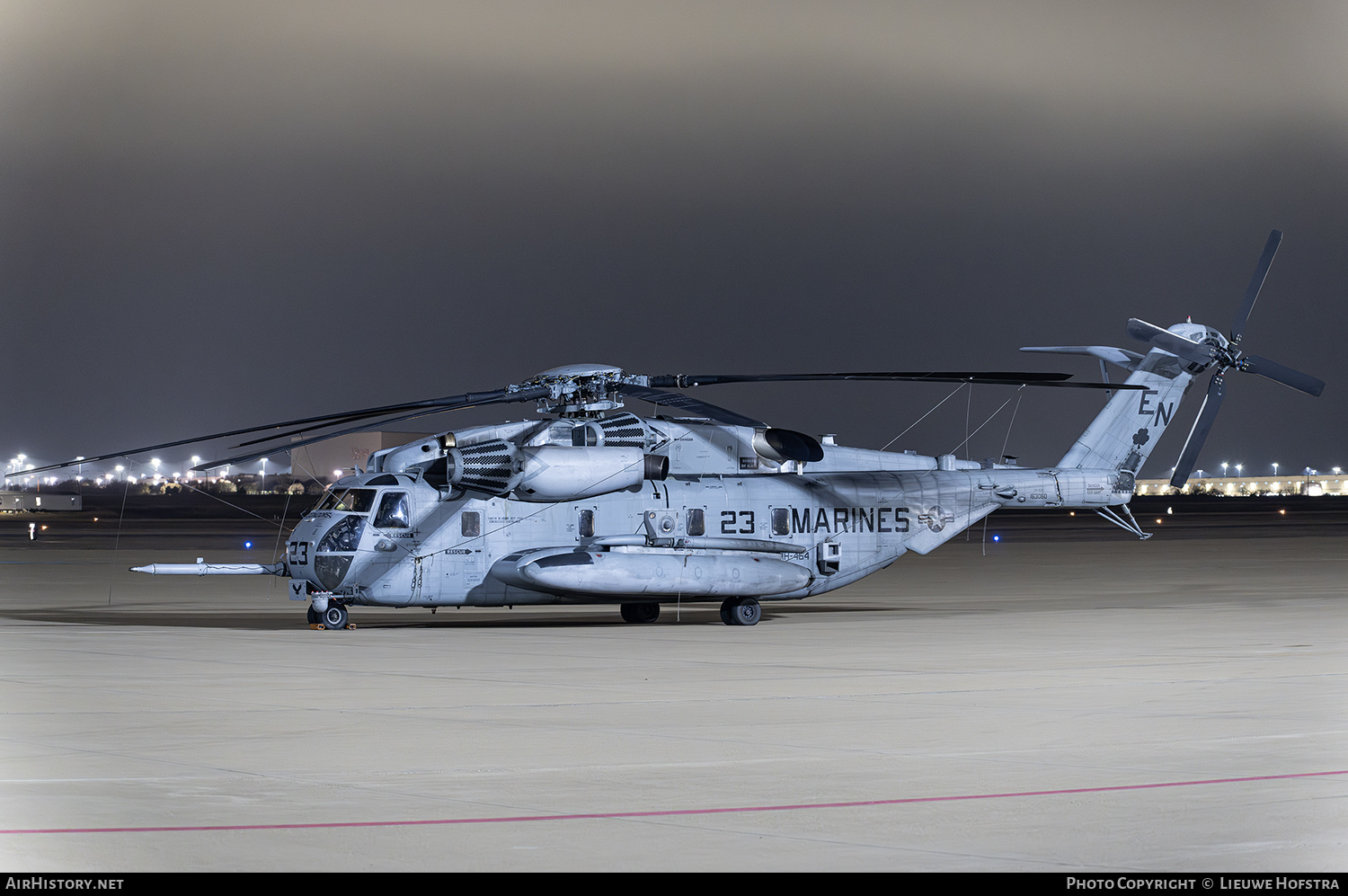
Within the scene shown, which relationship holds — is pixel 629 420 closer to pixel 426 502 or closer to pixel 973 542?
pixel 426 502

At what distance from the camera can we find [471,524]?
27562mm

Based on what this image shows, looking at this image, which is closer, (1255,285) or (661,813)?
(661,813)

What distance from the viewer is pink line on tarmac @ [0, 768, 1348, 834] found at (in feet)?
31.0

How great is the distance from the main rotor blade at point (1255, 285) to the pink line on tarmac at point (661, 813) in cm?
2279

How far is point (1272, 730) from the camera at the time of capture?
14039 mm

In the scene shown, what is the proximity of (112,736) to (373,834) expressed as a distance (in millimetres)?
5487

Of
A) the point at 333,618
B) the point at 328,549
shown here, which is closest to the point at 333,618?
the point at 333,618

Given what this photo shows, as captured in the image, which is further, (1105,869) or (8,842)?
(8,842)

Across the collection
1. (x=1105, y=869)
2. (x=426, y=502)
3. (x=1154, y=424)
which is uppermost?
(x=1154, y=424)

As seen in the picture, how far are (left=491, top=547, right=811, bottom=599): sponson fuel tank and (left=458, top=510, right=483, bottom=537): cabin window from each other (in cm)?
69

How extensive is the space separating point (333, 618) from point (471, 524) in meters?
2.96

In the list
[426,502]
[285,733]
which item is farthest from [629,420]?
[285,733]

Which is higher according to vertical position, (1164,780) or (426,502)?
(426,502)

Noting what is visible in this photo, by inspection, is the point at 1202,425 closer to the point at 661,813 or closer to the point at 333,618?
the point at 333,618
